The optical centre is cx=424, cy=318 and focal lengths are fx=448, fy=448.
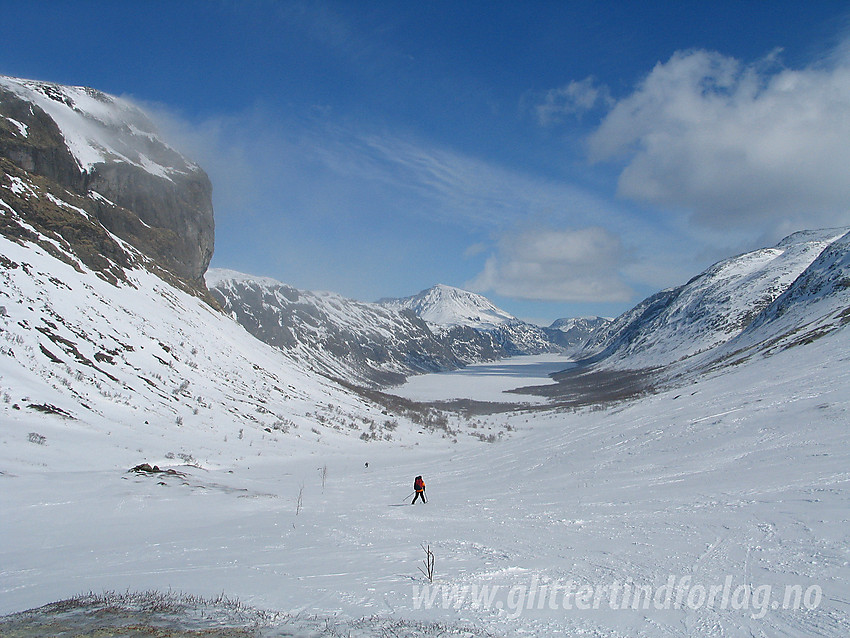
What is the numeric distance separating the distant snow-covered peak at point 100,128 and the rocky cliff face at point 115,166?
0.14 metres

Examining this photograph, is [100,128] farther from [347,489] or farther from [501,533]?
[501,533]

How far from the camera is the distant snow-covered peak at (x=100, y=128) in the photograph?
5594 centimetres

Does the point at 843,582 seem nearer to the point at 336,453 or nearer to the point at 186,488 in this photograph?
the point at 186,488

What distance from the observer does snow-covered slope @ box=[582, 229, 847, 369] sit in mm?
116938

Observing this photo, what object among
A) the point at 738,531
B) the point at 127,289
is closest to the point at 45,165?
the point at 127,289

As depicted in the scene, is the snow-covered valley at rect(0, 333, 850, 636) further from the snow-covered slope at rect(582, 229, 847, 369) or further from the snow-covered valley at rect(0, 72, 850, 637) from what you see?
the snow-covered slope at rect(582, 229, 847, 369)

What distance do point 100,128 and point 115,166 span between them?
9.84 m

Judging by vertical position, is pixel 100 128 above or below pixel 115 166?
above

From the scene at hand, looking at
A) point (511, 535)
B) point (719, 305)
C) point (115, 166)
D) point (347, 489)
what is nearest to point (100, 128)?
A: point (115, 166)

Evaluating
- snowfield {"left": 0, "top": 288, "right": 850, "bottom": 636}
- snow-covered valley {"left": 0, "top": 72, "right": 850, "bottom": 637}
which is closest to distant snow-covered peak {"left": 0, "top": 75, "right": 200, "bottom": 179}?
snow-covered valley {"left": 0, "top": 72, "right": 850, "bottom": 637}

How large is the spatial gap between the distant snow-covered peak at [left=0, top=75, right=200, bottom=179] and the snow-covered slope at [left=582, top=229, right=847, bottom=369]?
114221 mm

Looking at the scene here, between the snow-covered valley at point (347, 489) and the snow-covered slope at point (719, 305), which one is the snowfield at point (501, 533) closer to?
the snow-covered valley at point (347, 489)

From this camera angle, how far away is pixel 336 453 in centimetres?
3138

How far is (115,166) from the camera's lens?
59938 mm
